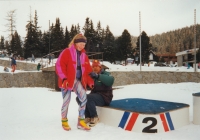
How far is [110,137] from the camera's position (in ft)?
11.7

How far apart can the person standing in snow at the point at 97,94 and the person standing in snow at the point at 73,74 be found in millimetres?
228

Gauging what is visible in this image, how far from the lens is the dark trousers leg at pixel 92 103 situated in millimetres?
4305

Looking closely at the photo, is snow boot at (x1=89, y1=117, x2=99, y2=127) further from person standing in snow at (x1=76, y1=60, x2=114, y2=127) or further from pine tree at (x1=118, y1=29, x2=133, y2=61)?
pine tree at (x1=118, y1=29, x2=133, y2=61)

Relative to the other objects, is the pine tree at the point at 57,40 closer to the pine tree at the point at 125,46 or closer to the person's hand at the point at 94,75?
the pine tree at the point at 125,46

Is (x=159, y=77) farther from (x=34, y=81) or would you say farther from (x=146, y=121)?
(x=146, y=121)

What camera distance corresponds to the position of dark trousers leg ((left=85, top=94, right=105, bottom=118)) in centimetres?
430

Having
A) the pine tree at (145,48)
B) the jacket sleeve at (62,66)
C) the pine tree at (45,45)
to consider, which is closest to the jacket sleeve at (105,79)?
the jacket sleeve at (62,66)

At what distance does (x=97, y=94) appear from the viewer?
4547 mm

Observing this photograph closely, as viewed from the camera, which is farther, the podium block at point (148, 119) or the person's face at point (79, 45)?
the person's face at point (79, 45)

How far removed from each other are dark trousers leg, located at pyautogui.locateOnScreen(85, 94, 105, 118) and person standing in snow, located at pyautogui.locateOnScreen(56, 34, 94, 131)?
0.74 ft

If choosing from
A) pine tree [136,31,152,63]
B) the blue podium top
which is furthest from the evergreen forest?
the blue podium top

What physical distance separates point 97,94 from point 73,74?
2.75 ft

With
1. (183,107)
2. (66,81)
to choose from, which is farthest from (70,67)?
(183,107)

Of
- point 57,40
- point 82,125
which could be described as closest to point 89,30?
point 57,40
